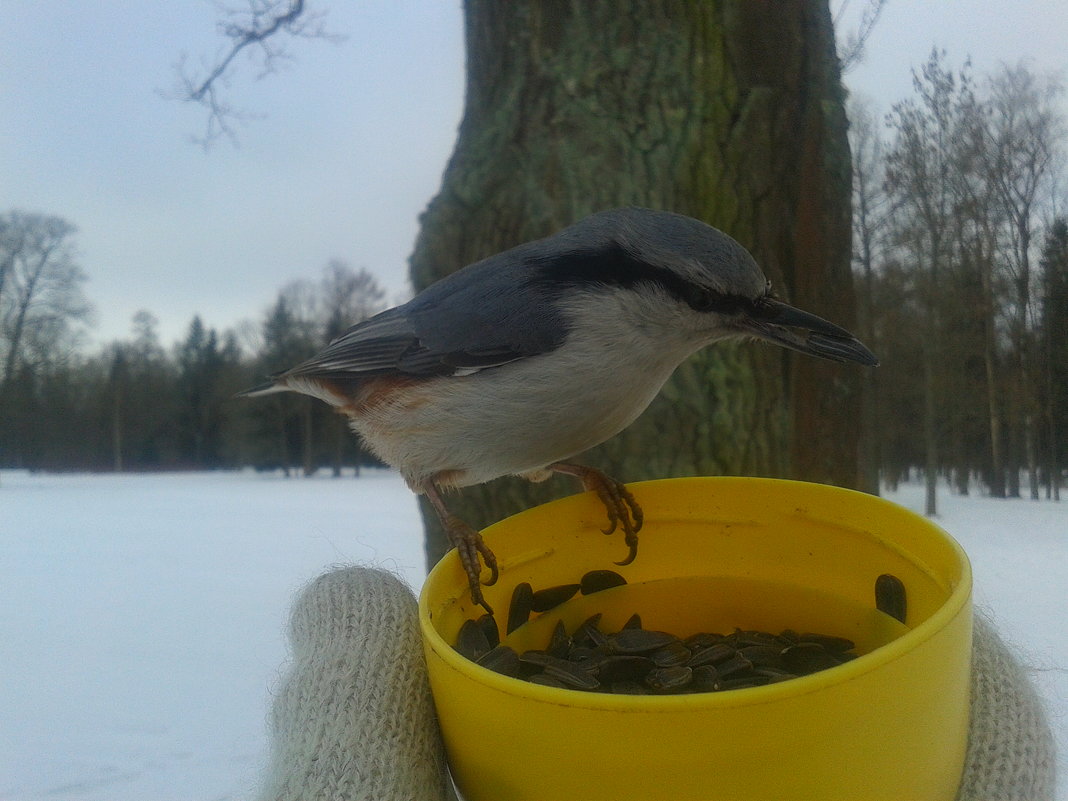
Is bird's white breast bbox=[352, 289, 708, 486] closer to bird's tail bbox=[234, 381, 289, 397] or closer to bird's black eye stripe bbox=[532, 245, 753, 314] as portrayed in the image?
bird's black eye stripe bbox=[532, 245, 753, 314]

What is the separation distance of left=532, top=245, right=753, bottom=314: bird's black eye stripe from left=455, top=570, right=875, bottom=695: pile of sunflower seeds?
41 cm

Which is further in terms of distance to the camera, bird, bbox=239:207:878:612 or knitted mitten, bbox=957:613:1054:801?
bird, bbox=239:207:878:612

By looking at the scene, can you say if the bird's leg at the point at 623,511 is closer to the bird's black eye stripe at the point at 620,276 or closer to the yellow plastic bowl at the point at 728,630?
the yellow plastic bowl at the point at 728,630

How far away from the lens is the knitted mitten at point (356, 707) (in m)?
0.76

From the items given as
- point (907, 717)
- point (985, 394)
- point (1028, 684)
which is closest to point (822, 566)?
point (1028, 684)

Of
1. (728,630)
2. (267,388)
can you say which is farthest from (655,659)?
(267,388)

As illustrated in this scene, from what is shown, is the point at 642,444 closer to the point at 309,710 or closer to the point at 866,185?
the point at 309,710

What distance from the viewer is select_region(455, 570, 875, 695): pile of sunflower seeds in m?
0.79

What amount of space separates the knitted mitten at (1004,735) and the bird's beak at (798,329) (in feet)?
1.36

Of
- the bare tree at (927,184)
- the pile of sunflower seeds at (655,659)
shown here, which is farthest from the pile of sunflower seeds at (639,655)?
the bare tree at (927,184)

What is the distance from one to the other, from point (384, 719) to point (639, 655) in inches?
11.9

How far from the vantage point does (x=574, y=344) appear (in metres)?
0.95

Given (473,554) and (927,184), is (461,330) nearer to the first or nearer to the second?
(473,554)

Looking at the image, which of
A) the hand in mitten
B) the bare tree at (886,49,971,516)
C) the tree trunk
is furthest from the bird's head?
the bare tree at (886,49,971,516)
